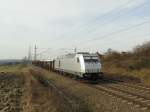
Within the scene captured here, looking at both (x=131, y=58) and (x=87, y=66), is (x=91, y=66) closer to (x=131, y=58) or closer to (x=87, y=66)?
(x=87, y=66)

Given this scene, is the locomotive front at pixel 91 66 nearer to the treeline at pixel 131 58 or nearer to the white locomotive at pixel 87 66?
the white locomotive at pixel 87 66

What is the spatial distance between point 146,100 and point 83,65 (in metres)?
14.3

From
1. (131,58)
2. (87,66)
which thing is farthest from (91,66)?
(131,58)

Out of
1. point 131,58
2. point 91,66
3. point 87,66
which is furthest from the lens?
point 131,58

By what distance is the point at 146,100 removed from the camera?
53.3ft

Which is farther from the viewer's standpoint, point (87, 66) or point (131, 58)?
point (131, 58)

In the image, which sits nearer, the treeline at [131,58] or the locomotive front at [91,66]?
the locomotive front at [91,66]

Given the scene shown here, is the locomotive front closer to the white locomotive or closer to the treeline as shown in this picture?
the white locomotive

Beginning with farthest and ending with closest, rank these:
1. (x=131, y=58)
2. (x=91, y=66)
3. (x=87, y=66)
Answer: (x=131, y=58) < (x=91, y=66) < (x=87, y=66)

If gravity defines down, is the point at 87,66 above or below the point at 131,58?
below

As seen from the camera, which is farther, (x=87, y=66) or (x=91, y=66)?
(x=91, y=66)

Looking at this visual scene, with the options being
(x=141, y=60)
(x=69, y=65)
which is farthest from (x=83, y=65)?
(x=141, y=60)

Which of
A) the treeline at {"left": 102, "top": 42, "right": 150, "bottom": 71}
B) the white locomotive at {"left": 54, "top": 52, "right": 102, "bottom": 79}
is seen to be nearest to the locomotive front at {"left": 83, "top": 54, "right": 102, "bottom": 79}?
the white locomotive at {"left": 54, "top": 52, "right": 102, "bottom": 79}

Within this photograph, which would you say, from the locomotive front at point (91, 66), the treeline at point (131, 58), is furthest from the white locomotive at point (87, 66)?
the treeline at point (131, 58)
